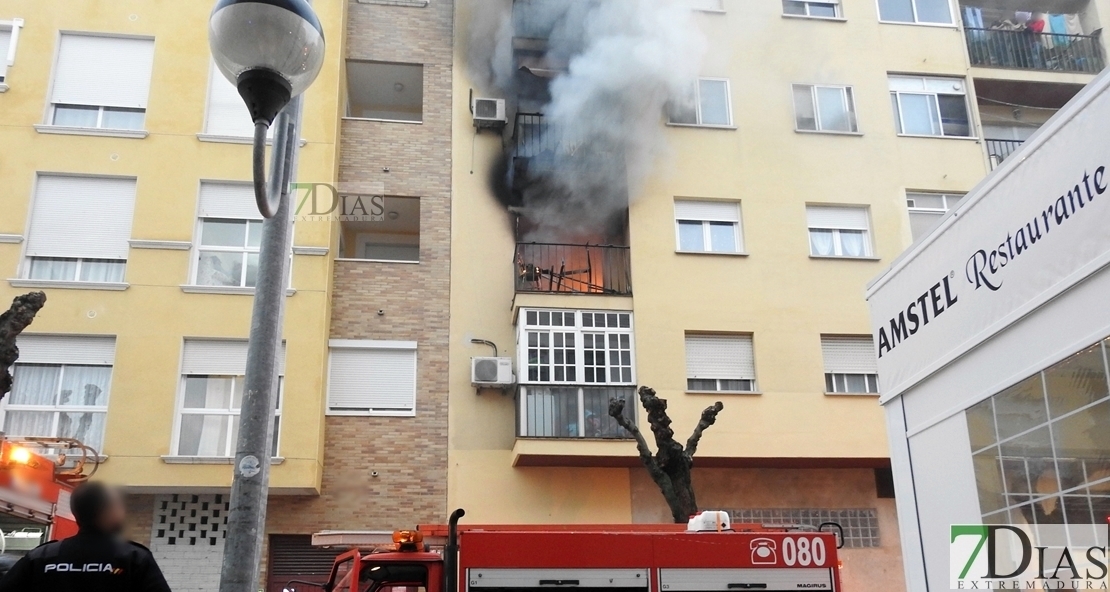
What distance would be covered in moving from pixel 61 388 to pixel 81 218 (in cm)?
285

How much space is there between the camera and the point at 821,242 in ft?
59.5

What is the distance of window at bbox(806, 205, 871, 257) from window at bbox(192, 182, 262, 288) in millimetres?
9735

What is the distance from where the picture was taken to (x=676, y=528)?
9.22 metres

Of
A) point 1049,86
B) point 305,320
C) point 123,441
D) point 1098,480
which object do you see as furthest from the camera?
point 1049,86

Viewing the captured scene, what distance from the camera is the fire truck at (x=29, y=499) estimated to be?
790cm

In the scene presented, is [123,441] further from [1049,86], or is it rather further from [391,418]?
[1049,86]

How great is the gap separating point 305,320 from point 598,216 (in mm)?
5473

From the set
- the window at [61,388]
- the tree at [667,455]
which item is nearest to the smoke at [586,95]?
the tree at [667,455]

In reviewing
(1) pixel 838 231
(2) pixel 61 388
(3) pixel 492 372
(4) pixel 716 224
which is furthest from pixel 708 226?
(2) pixel 61 388

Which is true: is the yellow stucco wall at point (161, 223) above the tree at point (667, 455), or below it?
above

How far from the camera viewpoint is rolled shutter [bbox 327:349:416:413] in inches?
644

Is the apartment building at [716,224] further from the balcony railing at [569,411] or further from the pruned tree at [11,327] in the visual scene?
the pruned tree at [11,327]

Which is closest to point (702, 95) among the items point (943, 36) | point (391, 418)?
point (943, 36)

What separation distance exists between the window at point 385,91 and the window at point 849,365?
338 inches
